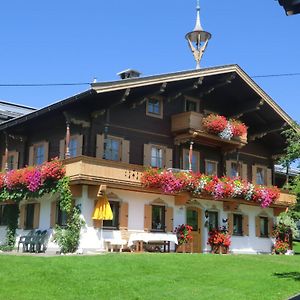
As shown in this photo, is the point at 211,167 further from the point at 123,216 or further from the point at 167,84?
the point at 123,216

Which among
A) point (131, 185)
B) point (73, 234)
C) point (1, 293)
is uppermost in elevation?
point (131, 185)

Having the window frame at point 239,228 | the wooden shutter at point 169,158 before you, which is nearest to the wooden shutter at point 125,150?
the wooden shutter at point 169,158

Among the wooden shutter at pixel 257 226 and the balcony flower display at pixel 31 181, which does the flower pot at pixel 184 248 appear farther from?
the balcony flower display at pixel 31 181

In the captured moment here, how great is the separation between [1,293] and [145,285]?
3.20 meters

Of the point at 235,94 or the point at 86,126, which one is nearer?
the point at 86,126

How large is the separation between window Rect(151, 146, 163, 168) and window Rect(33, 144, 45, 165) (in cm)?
514

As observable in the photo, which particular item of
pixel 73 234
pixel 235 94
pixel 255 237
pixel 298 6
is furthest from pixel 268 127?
pixel 298 6

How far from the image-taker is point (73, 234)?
762 inches

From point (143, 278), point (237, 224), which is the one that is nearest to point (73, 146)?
point (237, 224)

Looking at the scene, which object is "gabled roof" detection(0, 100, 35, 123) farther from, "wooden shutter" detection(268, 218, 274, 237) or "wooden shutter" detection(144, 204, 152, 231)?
"wooden shutter" detection(268, 218, 274, 237)

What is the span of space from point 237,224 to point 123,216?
783 centimetres

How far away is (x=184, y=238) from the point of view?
22.3 metres

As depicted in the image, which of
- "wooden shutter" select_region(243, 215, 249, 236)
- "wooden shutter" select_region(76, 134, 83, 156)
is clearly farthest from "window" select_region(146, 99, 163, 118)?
"wooden shutter" select_region(243, 215, 249, 236)

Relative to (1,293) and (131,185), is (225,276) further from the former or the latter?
(131,185)
